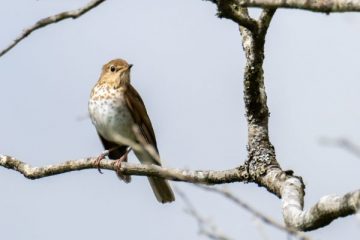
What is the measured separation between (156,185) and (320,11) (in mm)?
5968

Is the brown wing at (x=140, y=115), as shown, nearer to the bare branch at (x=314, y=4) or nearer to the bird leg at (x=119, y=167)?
the bird leg at (x=119, y=167)

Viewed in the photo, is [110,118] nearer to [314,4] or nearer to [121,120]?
[121,120]

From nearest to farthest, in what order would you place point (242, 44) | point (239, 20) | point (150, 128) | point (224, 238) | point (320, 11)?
point (224, 238) < point (320, 11) < point (239, 20) < point (242, 44) < point (150, 128)

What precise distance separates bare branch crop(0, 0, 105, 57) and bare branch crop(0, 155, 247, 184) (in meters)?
1.69

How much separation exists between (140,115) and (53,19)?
17.6 ft

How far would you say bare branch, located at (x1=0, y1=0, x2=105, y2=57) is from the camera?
515cm

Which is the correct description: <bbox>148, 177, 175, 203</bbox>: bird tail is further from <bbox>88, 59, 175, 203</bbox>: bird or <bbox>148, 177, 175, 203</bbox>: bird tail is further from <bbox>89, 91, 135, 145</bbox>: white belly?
<bbox>89, 91, 135, 145</bbox>: white belly

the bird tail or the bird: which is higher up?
the bird

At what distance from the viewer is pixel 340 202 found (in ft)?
15.2

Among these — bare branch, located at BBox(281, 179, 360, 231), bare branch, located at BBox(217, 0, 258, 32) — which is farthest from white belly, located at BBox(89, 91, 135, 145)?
bare branch, located at BBox(281, 179, 360, 231)

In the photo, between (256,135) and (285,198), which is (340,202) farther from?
(256,135)

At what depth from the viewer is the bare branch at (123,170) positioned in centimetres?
673

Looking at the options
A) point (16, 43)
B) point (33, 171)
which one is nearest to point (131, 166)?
point (33, 171)

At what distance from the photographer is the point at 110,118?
33.9 feet
